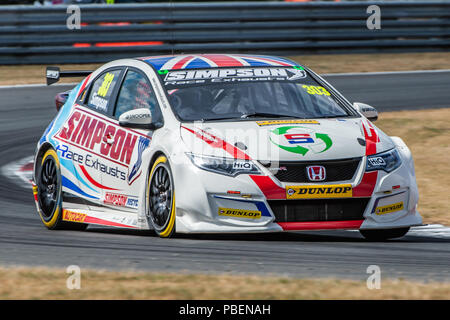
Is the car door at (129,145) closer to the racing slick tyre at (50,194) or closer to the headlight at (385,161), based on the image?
the racing slick tyre at (50,194)

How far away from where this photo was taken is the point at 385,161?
7.55m

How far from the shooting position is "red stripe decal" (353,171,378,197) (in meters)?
7.36

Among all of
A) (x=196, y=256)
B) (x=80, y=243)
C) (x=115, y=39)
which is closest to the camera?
(x=196, y=256)

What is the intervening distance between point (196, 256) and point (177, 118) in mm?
1385

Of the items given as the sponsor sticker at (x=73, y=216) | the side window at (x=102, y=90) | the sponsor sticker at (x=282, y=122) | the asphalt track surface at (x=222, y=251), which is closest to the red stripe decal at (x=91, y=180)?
the sponsor sticker at (x=73, y=216)

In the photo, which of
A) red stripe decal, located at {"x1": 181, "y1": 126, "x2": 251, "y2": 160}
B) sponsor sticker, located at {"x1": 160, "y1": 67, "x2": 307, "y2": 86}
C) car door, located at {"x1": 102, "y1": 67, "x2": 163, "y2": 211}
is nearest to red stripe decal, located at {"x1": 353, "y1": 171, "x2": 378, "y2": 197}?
red stripe decal, located at {"x1": 181, "y1": 126, "x2": 251, "y2": 160}

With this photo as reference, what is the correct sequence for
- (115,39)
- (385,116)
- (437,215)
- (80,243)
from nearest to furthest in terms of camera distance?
(80,243)
(437,215)
(385,116)
(115,39)

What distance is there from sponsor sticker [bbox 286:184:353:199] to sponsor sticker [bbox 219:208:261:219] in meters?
0.25

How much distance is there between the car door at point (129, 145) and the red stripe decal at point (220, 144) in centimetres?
54

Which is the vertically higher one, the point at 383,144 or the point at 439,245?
the point at 383,144

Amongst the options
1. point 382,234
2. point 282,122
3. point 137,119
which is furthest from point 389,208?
point 137,119
